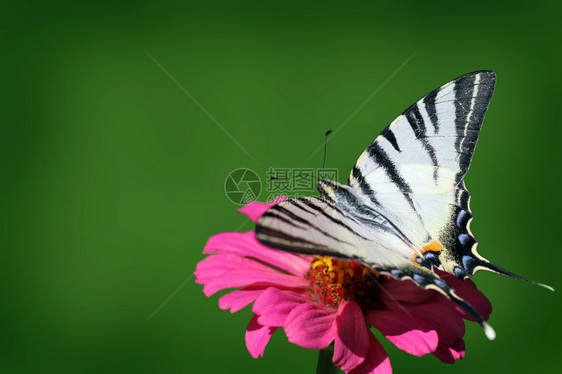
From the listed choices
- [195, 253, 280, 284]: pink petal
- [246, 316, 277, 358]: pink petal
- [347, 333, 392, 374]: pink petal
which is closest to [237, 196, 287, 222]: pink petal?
[195, 253, 280, 284]: pink petal

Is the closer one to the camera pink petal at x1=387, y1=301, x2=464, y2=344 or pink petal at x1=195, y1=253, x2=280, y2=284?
pink petal at x1=387, y1=301, x2=464, y2=344

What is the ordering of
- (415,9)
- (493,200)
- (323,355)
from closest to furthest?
(323,355) → (493,200) → (415,9)

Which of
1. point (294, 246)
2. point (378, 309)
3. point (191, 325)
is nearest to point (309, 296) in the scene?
point (378, 309)

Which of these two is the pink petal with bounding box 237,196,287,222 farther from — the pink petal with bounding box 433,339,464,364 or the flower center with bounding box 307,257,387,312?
the pink petal with bounding box 433,339,464,364

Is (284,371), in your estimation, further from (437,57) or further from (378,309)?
(437,57)

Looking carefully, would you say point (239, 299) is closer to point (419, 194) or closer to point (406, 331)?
point (406, 331)

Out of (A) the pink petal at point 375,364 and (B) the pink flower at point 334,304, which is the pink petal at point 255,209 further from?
(A) the pink petal at point 375,364

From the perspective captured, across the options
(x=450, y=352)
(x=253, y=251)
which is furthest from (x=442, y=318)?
(x=253, y=251)
